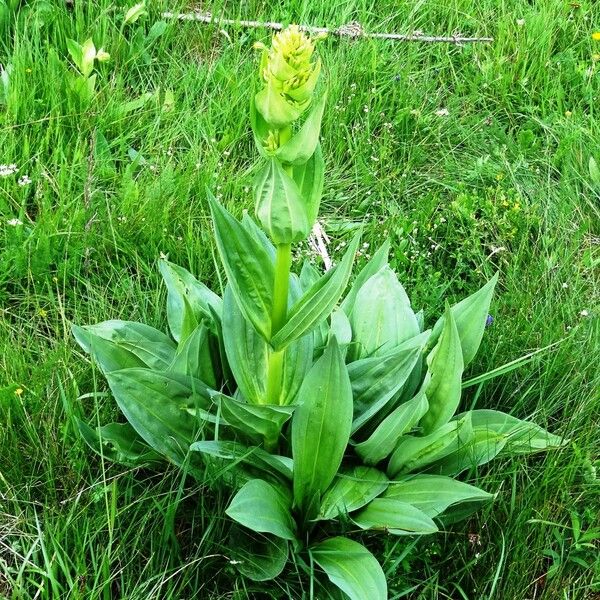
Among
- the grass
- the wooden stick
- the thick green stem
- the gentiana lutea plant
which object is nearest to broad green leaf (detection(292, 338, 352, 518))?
the gentiana lutea plant

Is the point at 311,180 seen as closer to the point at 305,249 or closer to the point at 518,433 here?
the point at 518,433

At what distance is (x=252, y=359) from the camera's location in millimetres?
2357

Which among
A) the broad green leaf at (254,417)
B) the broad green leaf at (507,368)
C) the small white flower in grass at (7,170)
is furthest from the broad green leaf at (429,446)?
the small white flower in grass at (7,170)

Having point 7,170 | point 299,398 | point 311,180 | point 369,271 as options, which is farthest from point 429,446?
point 7,170

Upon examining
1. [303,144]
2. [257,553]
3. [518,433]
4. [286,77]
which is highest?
[286,77]

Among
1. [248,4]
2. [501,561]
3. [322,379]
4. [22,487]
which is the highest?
[248,4]

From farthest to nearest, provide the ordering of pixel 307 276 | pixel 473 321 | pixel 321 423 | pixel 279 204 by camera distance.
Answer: pixel 307 276, pixel 473 321, pixel 321 423, pixel 279 204

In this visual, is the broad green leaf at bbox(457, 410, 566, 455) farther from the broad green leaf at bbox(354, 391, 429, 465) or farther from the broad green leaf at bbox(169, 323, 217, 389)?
the broad green leaf at bbox(169, 323, 217, 389)

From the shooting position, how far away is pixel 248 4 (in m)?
4.56

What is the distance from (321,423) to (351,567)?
347 mm

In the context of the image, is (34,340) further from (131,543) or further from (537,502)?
(537,502)

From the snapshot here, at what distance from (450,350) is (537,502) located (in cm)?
48

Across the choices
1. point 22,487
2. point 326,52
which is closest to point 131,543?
point 22,487

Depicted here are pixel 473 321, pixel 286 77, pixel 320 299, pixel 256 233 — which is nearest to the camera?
pixel 286 77
